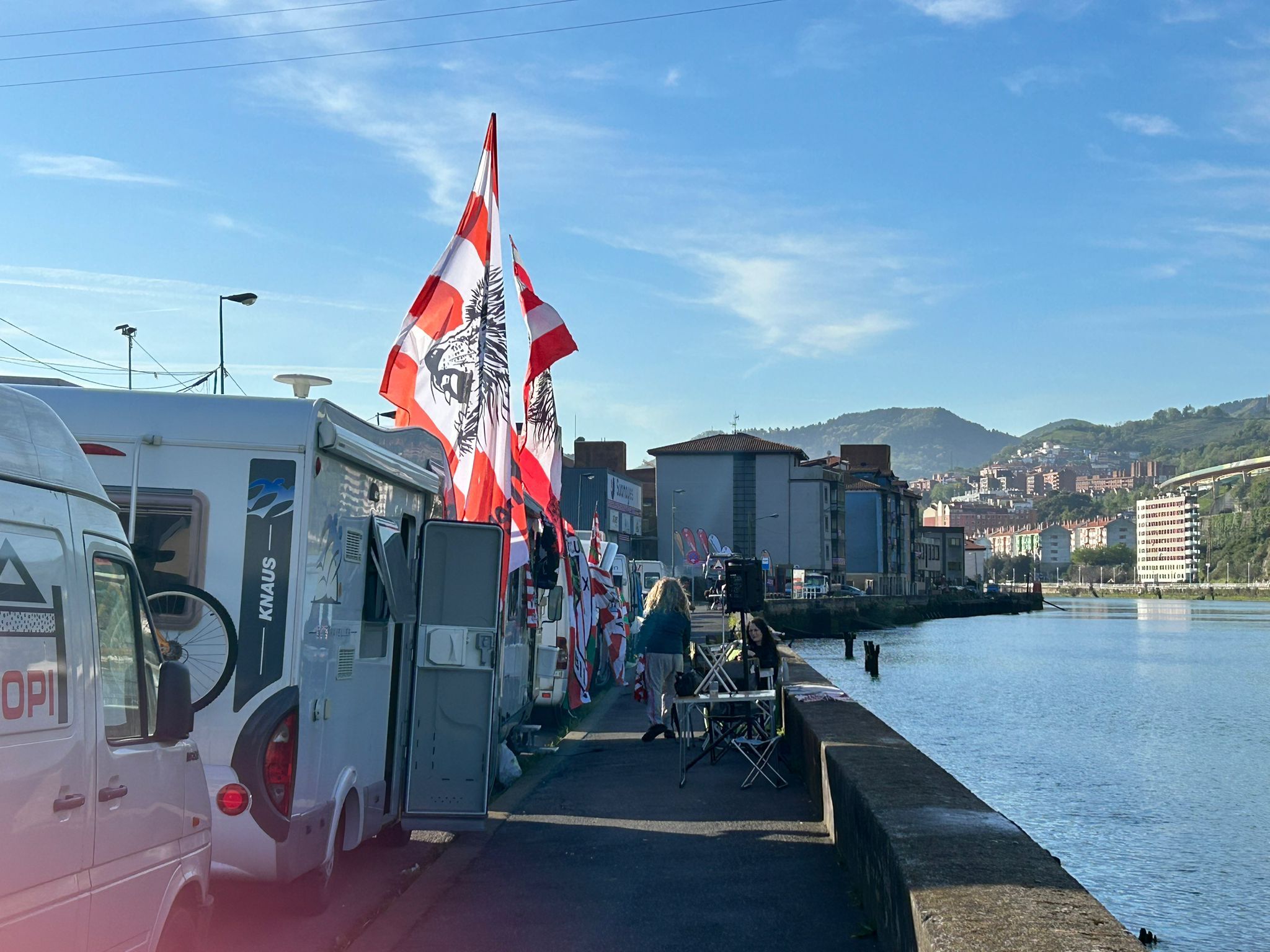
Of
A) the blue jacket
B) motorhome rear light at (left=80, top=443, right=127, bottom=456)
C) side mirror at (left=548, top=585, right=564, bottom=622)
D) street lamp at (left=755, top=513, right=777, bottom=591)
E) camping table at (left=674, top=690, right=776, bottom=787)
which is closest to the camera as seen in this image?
motorhome rear light at (left=80, top=443, right=127, bottom=456)

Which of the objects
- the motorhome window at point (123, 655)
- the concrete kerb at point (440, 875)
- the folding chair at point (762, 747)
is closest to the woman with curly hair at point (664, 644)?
the folding chair at point (762, 747)

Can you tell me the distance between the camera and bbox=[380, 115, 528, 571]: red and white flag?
39.2 feet

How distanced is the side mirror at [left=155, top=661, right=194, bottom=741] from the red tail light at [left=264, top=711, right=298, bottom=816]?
1894mm

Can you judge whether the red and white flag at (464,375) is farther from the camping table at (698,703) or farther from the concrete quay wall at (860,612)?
the concrete quay wall at (860,612)

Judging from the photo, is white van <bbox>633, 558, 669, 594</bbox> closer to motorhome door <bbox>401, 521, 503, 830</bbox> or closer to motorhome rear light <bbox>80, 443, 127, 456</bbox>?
motorhome door <bbox>401, 521, 503, 830</bbox>

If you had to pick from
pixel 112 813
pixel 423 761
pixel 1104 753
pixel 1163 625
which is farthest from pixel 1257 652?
pixel 112 813

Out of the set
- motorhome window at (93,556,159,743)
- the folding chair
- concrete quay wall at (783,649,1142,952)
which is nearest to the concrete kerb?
the folding chair

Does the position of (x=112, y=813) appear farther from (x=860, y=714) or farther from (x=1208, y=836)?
(x=1208, y=836)

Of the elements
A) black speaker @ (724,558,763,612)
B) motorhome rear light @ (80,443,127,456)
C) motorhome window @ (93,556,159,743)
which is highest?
motorhome rear light @ (80,443,127,456)

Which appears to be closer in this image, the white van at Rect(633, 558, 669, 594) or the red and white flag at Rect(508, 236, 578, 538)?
the red and white flag at Rect(508, 236, 578, 538)

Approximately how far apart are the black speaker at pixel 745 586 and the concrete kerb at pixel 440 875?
2.67 metres

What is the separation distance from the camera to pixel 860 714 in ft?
38.6

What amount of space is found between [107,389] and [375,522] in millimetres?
1701

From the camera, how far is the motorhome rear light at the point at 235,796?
20.1 ft
